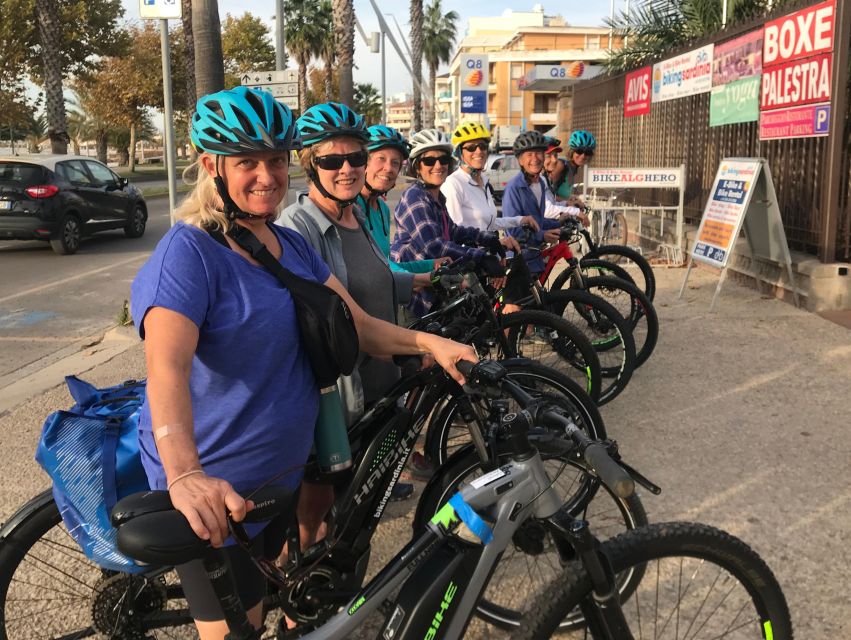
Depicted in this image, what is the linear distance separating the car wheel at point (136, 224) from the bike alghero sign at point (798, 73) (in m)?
11.5

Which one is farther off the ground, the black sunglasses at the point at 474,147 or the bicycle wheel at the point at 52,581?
the black sunglasses at the point at 474,147

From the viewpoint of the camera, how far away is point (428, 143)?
4.57m

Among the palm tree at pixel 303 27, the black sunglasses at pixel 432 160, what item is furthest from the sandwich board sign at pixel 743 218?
the palm tree at pixel 303 27

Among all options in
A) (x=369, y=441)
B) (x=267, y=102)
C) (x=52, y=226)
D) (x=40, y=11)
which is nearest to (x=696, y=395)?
(x=369, y=441)

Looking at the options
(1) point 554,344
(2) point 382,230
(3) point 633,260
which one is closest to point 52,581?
(2) point 382,230

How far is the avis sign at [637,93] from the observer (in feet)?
40.8

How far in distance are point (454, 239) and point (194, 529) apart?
325 centimetres

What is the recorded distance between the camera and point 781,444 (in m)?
4.33

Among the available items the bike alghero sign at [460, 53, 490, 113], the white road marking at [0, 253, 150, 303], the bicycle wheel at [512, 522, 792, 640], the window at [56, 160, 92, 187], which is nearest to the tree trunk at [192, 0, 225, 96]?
the white road marking at [0, 253, 150, 303]

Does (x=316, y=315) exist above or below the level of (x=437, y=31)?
below

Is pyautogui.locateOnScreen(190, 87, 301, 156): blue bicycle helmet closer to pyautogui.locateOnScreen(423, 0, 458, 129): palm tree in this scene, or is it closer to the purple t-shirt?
the purple t-shirt

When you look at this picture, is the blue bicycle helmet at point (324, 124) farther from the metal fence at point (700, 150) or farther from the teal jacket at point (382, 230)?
the metal fence at point (700, 150)

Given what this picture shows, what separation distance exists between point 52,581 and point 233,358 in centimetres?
145

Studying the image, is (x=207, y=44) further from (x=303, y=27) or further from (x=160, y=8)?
(x=303, y=27)
